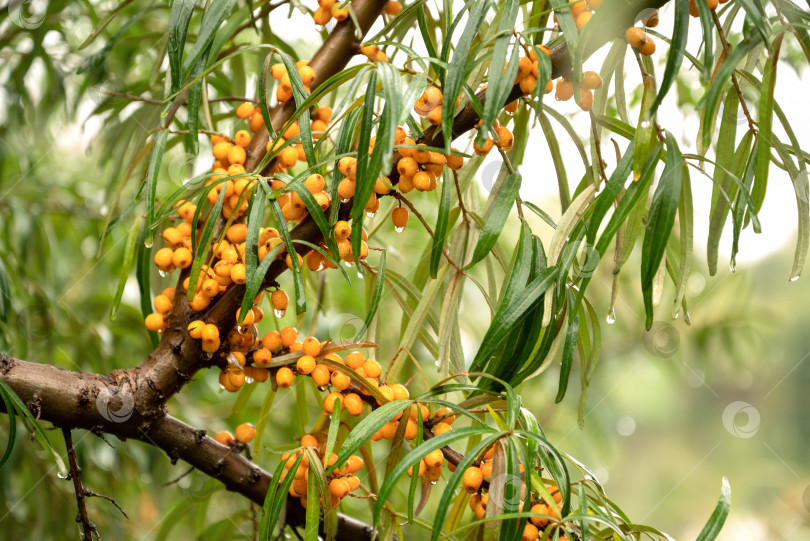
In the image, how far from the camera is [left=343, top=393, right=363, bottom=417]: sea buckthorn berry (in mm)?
579

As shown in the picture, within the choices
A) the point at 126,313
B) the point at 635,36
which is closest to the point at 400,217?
the point at 635,36

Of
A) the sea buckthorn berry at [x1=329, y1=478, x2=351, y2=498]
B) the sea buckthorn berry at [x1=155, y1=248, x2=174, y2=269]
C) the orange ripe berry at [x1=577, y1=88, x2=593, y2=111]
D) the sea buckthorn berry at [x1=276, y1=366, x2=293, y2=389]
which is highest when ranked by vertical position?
the orange ripe berry at [x1=577, y1=88, x2=593, y2=111]

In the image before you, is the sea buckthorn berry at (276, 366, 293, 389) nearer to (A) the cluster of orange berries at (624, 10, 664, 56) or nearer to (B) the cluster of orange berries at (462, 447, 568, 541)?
(B) the cluster of orange berries at (462, 447, 568, 541)

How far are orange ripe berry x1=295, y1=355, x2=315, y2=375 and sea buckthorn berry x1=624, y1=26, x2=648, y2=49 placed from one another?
35cm

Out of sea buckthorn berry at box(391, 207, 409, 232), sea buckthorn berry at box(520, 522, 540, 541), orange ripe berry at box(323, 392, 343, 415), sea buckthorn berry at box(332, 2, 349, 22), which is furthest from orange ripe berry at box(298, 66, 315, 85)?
sea buckthorn berry at box(520, 522, 540, 541)

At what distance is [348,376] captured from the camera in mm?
592

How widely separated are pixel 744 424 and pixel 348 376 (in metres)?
0.44

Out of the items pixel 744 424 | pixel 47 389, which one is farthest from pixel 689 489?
pixel 47 389

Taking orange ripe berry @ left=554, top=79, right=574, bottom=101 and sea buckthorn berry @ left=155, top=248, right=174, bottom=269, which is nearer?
orange ripe berry @ left=554, top=79, right=574, bottom=101

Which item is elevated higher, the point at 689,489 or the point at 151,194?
the point at 151,194

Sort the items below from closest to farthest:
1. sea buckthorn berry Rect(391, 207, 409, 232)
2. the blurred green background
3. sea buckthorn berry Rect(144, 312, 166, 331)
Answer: sea buckthorn berry Rect(391, 207, 409, 232) < sea buckthorn berry Rect(144, 312, 166, 331) < the blurred green background

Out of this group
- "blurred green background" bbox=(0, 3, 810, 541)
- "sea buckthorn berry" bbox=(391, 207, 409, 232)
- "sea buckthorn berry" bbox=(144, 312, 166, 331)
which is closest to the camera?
"sea buckthorn berry" bbox=(391, 207, 409, 232)

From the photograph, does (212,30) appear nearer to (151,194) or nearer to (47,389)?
(151,194)

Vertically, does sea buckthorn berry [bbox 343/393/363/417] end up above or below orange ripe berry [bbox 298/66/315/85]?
below
